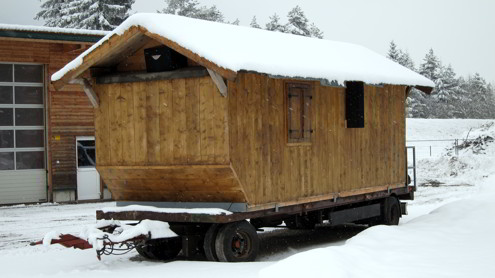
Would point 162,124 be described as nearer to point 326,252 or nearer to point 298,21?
point 326,252

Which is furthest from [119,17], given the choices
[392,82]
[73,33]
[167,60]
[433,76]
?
[433,76]

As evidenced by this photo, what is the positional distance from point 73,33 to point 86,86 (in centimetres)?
1199

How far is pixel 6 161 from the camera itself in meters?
24.7

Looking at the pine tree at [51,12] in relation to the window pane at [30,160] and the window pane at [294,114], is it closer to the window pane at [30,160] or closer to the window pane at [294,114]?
the window pane at [30,160]

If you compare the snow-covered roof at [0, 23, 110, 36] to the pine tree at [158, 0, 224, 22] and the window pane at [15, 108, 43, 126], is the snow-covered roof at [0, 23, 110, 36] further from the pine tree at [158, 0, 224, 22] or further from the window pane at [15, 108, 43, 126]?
the pine tree at [158, 0, 224, 22]

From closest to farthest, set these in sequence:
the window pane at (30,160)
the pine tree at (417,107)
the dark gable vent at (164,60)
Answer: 1. the dark gable vent at (164,60)
2. the window pane at (30,160)
3. the pine tree at (417,107)

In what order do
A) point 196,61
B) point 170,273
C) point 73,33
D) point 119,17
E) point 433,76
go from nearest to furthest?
point 170,273
point 196,61
point 73,33
point 119,17
point 433,76

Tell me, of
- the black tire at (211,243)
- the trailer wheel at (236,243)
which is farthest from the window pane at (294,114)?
the black tire at (211,243)

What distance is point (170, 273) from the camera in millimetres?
10555

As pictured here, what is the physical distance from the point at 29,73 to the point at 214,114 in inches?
592

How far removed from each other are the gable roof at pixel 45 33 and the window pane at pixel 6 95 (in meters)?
2.08

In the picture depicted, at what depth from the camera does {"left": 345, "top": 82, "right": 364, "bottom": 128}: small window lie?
15492mm

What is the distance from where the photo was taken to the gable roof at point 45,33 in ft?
77.1

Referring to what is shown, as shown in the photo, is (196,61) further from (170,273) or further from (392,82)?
(392,82)
